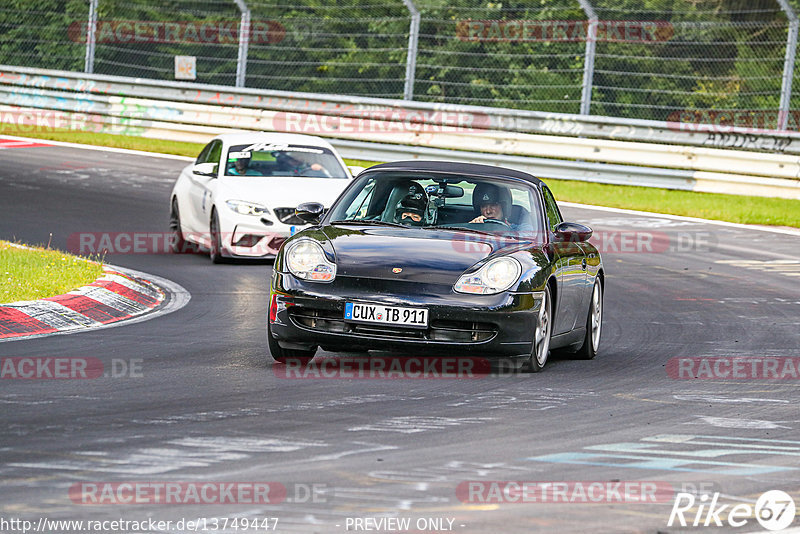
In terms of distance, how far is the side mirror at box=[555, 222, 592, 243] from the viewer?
9.29 metres

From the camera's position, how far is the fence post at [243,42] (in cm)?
2420

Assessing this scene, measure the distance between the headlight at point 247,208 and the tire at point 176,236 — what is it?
1466mm

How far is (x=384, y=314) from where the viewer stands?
810 cm

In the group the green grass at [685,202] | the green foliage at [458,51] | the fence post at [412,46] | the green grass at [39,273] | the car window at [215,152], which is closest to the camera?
the green grass at [39,273]

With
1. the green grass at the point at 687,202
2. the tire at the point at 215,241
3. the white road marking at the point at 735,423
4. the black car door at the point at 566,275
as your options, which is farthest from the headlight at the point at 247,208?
the green grass at the point at 687,202

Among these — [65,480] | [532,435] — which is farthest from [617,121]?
[65,480]

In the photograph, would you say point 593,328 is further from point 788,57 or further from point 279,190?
point 788,57

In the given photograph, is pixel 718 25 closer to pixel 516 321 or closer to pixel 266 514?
pixel 516 321

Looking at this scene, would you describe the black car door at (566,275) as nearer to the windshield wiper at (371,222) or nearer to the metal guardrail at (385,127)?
the windshield wiper at (371,222)

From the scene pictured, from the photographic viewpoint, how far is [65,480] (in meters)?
5.23

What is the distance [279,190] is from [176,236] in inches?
68.3

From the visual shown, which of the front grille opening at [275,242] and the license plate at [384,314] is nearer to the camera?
the license plate at [384,314]

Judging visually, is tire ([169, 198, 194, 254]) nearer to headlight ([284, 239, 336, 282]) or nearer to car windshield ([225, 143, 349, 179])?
car windshield ([225, 143, 349, 179])

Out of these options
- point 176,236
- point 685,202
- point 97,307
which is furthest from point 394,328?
point 685,202
